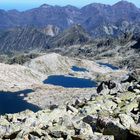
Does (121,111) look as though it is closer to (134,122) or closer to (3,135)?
(134,122)

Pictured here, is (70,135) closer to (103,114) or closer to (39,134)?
(39,134)

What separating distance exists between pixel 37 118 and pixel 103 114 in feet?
28.5

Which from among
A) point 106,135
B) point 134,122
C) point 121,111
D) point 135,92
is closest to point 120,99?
point 135,92

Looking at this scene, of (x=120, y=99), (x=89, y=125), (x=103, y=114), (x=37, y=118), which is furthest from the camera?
(x=120, y=99)

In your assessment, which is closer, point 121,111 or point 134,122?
point 134,122

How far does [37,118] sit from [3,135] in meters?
8.90

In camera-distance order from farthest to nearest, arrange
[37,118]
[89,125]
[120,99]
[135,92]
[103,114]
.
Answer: [135,92] → [120,99] → [37,118] → [103,114] → [89,125]

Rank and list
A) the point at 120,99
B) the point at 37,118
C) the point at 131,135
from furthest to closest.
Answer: the point at 120,99 → the point at 37,118 → the point at 131,135

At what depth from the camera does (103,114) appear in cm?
4659

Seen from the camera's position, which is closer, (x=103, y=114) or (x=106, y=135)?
(x=106, y=135)

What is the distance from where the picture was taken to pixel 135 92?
6234 centimetres

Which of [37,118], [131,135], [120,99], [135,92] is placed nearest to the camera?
[131,135]

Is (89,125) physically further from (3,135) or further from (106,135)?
(3,135)

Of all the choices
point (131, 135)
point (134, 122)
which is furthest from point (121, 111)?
point (131, 135)
